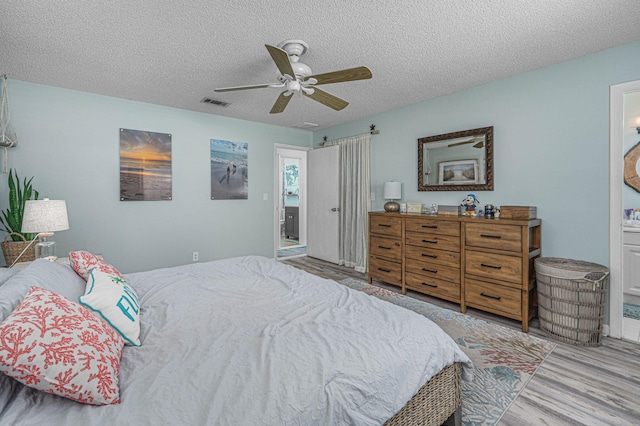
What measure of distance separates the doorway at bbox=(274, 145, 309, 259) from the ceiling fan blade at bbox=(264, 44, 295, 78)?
170 inches

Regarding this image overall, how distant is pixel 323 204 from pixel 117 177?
320 cm

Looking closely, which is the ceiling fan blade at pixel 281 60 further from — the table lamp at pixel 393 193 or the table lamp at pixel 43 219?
the table lamp at pixel 393 193

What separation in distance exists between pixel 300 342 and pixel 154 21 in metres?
2.37

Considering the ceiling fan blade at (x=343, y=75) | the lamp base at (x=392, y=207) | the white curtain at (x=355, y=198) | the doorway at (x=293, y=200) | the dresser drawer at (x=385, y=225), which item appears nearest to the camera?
the ceiling fan blade at (x=343, y=75)

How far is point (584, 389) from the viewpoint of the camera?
74.4 inches

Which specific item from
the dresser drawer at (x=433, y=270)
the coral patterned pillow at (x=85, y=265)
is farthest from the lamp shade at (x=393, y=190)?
the coral patterned pillow at (x=85, y=265)

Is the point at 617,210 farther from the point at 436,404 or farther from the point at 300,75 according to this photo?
the point at 300,75

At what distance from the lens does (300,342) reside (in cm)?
129

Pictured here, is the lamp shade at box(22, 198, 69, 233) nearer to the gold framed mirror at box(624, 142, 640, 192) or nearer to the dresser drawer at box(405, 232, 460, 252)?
the dresser drawer at box(405, 232, 460, 252)

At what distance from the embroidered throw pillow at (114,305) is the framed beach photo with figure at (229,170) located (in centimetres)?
327

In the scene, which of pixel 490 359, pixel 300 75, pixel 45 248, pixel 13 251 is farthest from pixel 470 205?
pixel 13 251

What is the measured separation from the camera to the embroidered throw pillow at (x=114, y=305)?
130 cm

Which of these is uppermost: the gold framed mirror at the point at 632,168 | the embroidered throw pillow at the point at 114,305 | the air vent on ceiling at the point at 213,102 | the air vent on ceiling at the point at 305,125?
the air vent on ceiling at the point at 305,125

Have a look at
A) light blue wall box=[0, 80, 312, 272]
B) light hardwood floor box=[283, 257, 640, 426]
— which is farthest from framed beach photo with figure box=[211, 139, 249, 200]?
light hardwood floor box=[283, 257, 640, 426]
